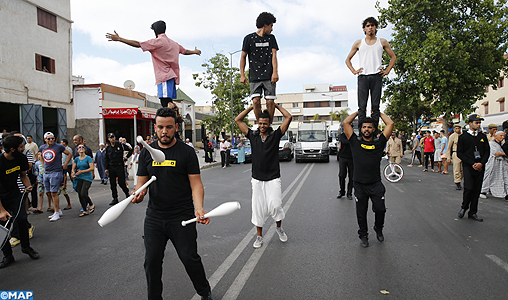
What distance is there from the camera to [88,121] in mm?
22766

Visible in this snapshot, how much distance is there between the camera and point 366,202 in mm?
5230

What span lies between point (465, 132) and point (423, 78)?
15.0 meters

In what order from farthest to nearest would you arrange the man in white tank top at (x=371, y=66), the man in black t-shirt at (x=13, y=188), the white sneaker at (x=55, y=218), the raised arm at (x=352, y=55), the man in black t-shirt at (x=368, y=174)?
the white sneaker at (x=55, y=218)
the raised arm at (x=352, y=55)
the man in white tank top at (x=371, y=66)
the man in black t-shirt at (x=368, y=174)
the man in black t-shirt at (x=13, y=188)

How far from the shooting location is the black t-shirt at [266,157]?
510 centimetres

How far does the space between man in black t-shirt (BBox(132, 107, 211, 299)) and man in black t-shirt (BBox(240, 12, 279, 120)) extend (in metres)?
2.17

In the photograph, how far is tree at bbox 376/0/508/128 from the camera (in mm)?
19734

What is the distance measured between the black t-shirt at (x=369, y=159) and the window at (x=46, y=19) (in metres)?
21.4

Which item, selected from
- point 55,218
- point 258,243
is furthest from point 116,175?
point 258,243

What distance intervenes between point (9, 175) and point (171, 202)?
345 cm

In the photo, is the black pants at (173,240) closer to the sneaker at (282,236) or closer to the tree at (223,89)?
the sneaker at (282,236)

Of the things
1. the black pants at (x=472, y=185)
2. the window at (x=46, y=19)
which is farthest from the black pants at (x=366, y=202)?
the window at (x=46, y=19)

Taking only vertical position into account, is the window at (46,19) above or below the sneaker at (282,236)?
above

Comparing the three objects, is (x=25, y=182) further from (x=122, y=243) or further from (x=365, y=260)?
(x=365, y=260)

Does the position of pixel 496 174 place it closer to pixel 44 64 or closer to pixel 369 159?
pixel 369 159
